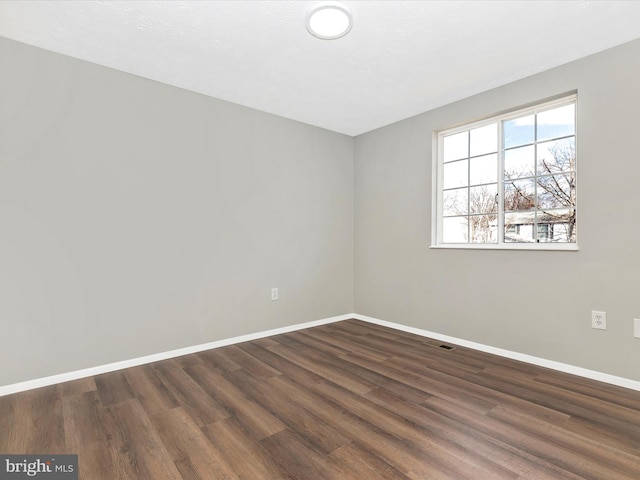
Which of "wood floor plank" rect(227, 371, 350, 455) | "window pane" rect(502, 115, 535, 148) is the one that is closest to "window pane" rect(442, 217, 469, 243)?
"window pane" rect(502, 115, 535, 148)

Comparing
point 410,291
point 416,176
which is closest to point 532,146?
point 416,176

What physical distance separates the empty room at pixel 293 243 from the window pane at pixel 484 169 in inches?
1.4

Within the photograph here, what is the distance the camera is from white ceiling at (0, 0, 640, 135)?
2.04 meters

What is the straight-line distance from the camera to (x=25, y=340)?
7.66ft

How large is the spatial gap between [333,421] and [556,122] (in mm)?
2969

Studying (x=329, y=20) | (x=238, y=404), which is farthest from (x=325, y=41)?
(x=238, y=404)

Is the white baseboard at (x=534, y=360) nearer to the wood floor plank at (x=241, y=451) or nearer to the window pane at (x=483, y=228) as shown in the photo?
the window pane at (x=483, y=228)

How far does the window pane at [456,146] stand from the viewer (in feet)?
11.3

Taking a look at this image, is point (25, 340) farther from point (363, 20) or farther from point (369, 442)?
point (363, 20)

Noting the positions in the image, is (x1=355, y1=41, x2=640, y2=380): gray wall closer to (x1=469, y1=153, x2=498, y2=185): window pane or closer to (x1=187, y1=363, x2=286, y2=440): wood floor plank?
(x1=469, y1=153, x2=498, y2=185): window pane

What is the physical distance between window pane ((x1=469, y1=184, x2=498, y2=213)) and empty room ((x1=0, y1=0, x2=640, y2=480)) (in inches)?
0.9

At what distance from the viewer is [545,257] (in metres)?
2.73

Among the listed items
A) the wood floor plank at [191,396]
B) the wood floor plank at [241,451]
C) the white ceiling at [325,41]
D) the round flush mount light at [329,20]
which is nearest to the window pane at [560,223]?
the white ceiling at [325,41]

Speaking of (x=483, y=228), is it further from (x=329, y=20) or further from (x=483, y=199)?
(x=329, y=20)
